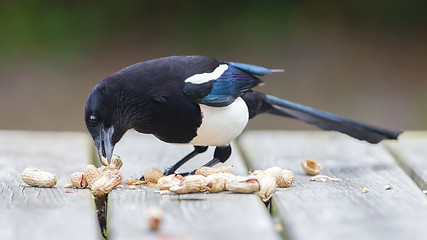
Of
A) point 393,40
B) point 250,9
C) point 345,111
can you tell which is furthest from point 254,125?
point 393,40

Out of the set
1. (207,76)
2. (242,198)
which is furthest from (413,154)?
(242,198)

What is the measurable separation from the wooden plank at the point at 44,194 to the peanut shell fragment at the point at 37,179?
23 mm

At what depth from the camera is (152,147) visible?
3461 mm

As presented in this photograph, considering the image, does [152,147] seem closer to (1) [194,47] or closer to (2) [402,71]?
(1) [194,47]

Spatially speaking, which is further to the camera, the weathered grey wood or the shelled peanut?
the weathered grey wood

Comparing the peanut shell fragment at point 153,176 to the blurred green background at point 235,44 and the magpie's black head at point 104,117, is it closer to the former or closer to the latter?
the magpie's black head at point 104,117

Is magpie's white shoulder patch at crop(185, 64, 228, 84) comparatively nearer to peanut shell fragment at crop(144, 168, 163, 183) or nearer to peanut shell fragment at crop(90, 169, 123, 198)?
peanut shell fragment at crop(144, 168, 163, 183)

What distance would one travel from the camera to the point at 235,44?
7336mm

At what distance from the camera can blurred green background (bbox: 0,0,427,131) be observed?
6.92 meters

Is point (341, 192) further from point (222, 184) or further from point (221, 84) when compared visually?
point (221, 84)

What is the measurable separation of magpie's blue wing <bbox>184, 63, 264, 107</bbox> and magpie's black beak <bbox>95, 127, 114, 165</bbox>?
1.25 feet

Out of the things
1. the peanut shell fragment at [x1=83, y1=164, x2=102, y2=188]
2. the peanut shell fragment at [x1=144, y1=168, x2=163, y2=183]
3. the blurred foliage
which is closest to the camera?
the peanut shell fragment at [x1=83, y1=164, x2=102, y2=188]

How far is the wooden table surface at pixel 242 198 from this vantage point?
193 centimetres

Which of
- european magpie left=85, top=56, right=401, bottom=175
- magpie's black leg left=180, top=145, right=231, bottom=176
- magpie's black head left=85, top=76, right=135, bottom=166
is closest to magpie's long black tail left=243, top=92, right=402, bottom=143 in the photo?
european magpie left=85, top=56, right=401, bottom=175
